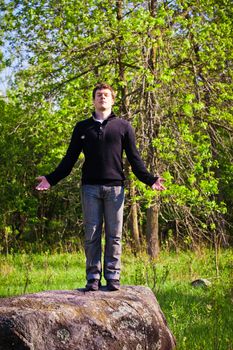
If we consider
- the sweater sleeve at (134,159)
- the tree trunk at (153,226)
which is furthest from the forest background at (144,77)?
the sweater sleeve at (134,159)

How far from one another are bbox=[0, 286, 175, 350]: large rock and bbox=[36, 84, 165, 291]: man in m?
0.35

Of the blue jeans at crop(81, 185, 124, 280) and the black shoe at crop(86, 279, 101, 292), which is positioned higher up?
the blue jeans at crop(81, 185, 124, 280)

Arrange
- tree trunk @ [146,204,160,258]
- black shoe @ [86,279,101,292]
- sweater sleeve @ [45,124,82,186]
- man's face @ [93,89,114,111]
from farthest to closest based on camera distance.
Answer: tree trunk @ [146,204,160,258] → sweater sleeve @ [45,124,82,186] → black shoe @ [86,279,101,292] → man's face @ [93,89,114,111]

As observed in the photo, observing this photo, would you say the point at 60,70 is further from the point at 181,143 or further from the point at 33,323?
the point at 33,323

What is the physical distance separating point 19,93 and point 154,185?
839 centimetres

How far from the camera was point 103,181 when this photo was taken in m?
5.41

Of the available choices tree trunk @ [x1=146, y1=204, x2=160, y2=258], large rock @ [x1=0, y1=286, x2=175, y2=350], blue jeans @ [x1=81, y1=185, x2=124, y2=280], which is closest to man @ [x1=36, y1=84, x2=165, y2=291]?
blue jeans @ [x1=81, y1=185, x2=124, y2=280]

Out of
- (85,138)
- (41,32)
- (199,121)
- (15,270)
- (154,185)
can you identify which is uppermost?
(41,32)

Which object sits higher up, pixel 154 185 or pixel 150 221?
pixel 154 185

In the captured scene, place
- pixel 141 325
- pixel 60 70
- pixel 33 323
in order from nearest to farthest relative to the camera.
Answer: pixel 33 323 → pixel 141 325 → pixel 60 70

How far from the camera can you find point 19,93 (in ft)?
43.9

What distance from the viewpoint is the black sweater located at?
5.42 meters

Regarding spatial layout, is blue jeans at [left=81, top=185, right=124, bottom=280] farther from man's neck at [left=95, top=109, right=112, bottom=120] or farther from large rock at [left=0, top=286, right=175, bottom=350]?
man's neck at [left=95, top=109, right=112, bottom=120]

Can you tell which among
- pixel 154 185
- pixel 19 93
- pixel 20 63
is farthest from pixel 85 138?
pixel 20 63
